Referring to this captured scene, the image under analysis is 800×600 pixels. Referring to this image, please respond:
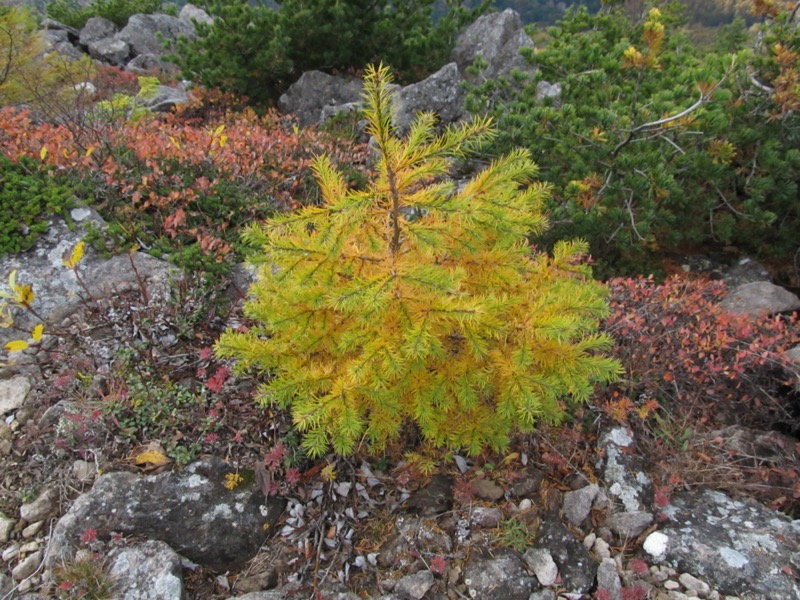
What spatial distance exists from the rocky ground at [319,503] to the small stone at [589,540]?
11mm

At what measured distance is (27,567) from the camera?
2990 millimetres

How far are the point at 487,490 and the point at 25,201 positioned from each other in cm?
473

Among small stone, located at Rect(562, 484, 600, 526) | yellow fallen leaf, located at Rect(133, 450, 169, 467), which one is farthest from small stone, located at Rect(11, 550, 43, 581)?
small stone, located at Rect(562, 484, 600, 526)

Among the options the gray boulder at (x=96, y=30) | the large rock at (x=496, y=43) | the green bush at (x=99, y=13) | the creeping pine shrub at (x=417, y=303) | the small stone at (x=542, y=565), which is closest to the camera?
the creeping pine shrub at (x=417, y=303)

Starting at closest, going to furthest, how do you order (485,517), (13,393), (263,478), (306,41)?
(485,517), (263,478), (13,393), (306,41)

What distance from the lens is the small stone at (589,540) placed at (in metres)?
3.24

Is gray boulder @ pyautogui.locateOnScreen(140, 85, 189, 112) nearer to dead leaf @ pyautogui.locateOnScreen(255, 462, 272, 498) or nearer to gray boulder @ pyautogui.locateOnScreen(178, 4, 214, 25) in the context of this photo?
dead leaf @ pyautogui.locateOnScreen(255, 462, 272, 498)

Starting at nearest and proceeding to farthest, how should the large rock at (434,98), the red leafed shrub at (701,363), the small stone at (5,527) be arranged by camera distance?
the small stone at (5,527) → the red leafed shrub at (701,363) → the large rock at (434,98)

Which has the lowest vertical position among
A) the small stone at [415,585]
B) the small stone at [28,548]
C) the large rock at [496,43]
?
the small stone at [28,548]

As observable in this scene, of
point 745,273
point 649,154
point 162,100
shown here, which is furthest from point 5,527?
point 162,100

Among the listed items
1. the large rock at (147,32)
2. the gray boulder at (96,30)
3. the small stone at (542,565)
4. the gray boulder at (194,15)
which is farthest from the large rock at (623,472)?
the gray boulder at (194,15)

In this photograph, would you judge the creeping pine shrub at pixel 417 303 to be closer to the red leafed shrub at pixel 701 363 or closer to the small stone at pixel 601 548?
the small stone at pixel 601 548

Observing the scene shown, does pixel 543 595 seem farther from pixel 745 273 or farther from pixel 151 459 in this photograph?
pixel 745 273

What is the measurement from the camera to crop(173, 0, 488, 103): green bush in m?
8.73
